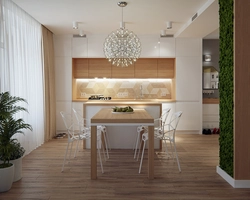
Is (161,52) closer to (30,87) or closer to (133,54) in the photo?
(133,54)

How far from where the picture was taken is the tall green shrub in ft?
10.0

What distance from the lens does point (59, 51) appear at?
6.56m

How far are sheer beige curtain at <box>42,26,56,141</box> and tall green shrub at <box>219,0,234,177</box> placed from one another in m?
3.88

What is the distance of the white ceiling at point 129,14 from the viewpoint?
421 cm

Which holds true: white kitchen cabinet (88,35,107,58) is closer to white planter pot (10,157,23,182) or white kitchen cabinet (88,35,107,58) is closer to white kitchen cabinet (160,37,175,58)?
white kitchen cabinet (160,37,175,58)

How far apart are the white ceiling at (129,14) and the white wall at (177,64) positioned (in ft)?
1.36

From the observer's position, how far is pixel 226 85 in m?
3.22

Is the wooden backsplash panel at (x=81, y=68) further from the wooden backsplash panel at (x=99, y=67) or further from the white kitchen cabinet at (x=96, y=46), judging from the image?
the white kitchen cabinet at (x=96, y=46)

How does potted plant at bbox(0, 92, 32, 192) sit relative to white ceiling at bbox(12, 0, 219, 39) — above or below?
below

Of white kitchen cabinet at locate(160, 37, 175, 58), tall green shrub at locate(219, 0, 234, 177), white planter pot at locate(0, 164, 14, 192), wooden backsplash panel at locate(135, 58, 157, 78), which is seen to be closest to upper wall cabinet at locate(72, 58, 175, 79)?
wooden backsplash panel at locate(135, 58, 157, 78)

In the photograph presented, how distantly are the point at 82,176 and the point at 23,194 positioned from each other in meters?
0.81

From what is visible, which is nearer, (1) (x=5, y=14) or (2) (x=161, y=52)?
(1) (x=5, y=14)

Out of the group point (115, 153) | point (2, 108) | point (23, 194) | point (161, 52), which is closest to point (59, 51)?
point (161, 52)

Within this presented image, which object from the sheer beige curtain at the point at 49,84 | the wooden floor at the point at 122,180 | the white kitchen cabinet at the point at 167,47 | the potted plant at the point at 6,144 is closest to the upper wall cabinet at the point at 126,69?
the white kitchen cabinet at the point at 167,47
